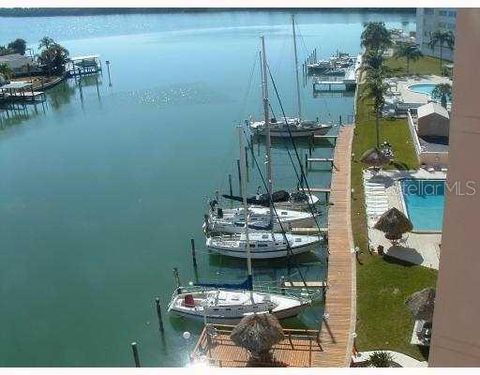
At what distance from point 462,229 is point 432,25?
6008 centimetres

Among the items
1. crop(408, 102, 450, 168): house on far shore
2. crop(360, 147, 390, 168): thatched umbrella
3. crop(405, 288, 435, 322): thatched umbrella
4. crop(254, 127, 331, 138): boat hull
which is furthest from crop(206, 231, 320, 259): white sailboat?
crop(254, 127, 331, 138): boat hull

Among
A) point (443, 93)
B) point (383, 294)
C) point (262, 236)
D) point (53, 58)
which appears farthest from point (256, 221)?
point (53, 58)

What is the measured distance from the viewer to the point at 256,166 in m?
33.2

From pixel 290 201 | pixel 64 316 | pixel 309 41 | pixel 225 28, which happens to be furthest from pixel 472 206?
pixel 225 28

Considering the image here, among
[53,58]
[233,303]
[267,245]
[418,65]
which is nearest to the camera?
[233,303]

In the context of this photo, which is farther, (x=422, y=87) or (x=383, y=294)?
(x=422, y=87)

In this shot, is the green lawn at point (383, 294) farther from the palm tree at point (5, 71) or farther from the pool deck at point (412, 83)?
the palm tree at point (5, 71)

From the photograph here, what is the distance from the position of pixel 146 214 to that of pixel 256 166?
8705 millimetres

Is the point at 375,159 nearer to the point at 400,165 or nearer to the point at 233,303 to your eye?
the point at 400,165

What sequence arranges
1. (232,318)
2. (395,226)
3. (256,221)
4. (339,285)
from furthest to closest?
1. (256,221)
2. (395,226)
3. (339,285)
4. (232,318)

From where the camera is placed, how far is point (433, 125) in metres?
31.0

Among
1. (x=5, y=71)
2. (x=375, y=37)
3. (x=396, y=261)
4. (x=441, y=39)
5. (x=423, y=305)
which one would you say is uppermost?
(x=375, y=37)

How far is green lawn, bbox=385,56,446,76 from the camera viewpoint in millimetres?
52906

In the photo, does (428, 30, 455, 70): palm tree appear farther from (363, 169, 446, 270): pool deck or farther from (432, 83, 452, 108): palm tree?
(363, 169, 446, 270): pool deck
